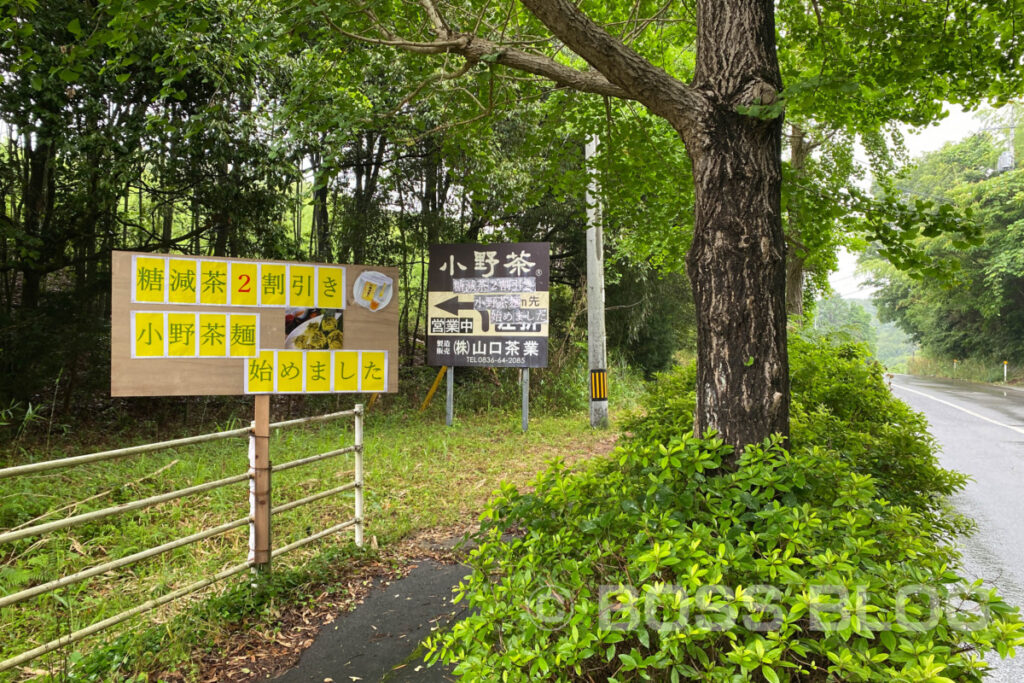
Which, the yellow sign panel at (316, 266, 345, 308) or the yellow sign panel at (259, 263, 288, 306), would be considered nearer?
the yellow sign panel at (259, 263, 288, 306)

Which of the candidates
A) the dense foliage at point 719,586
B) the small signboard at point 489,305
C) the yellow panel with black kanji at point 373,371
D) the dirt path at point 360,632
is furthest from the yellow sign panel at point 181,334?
the small signboard at point 489,305

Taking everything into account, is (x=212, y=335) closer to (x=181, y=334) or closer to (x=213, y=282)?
(x=181, y=334)

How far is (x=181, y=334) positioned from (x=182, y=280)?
343mm

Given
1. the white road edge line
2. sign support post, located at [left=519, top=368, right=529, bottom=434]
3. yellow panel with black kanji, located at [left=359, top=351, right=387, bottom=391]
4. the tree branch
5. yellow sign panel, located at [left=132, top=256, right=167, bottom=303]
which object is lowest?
the white road edge line

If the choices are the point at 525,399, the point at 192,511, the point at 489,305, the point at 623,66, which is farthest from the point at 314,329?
the point at 525,399

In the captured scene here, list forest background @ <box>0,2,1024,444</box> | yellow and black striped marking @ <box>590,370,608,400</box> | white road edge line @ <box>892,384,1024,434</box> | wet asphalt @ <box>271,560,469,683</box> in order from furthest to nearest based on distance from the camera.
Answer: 1. white road edge line @ <box>892,384,1024,434</box>
2. yellow and black striped marking @ <box>590,370,608,400</box>
3. forest background @ <box>0,2,1024,444</box>
4. wet asphalt @ <box>271,560,469,683</box>

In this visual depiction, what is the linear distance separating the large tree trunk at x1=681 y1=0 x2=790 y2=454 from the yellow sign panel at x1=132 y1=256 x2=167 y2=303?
10.3ft

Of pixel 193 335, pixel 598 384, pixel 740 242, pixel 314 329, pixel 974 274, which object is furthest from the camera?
pixel 974 274

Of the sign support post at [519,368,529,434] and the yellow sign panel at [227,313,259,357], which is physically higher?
the yellow sign panel at [227,313,259,357]

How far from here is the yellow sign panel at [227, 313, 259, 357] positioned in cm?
377

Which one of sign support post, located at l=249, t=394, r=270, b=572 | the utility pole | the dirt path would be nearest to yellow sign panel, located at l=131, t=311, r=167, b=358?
sign support post, located at l=249, t=394, r=270, b=572

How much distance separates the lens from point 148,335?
3516mm

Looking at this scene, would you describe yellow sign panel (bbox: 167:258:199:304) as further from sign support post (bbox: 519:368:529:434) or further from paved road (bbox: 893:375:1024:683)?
sign support post (bbox: 519:368:529:434)

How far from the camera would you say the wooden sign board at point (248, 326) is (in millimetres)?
3490
